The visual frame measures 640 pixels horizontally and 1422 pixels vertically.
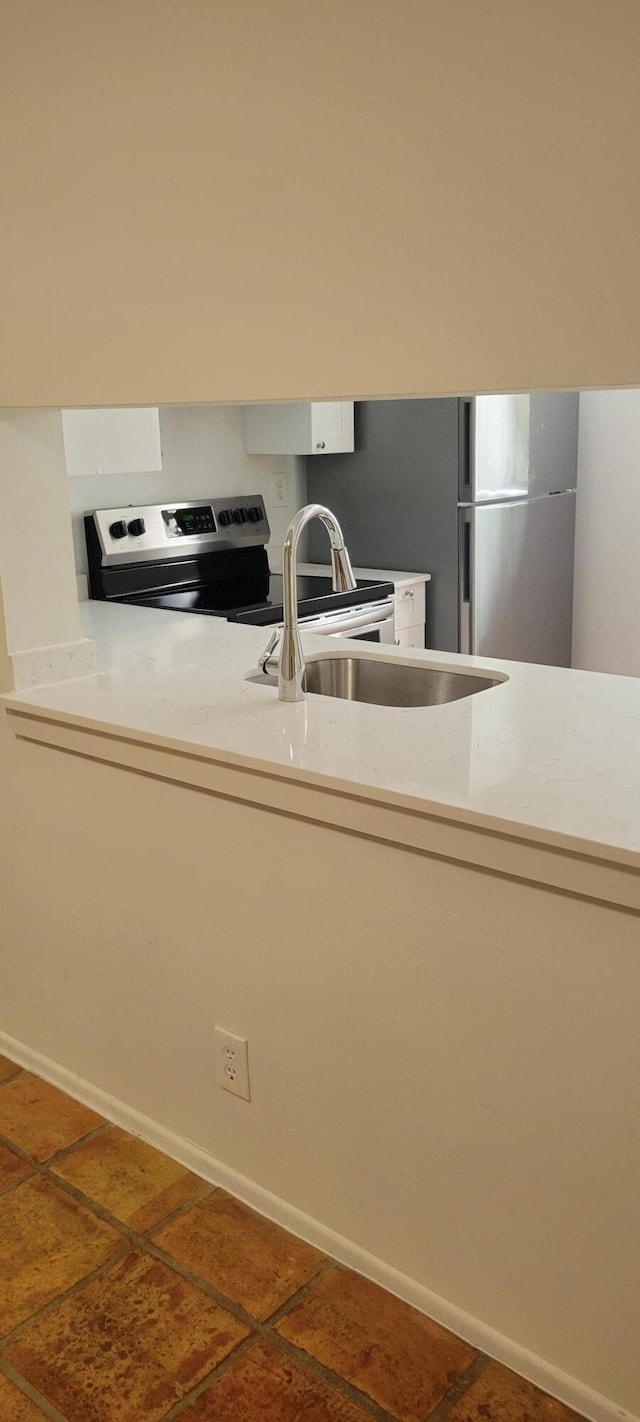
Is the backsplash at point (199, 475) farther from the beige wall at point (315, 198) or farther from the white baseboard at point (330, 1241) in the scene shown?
the white baseboard at point (330, 1241)

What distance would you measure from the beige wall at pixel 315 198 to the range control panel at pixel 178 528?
4.91 ft

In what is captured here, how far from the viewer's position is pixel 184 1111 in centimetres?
223

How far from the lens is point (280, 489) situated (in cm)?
439

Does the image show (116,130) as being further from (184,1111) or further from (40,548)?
(184,1111)

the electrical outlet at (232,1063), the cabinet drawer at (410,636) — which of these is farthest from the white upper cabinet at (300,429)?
the electrical outlet at (232,1063)

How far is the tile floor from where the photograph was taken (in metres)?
1.70

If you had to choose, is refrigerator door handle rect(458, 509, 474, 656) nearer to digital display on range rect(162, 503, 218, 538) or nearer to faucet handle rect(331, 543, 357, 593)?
digital display on range rect(162, 503, 218, 538)

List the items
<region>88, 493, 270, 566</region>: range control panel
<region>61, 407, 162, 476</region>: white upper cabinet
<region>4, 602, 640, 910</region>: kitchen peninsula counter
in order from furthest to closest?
<region>88, 493, 270, 566</region>: range control panel
<region>61, 407, 162, 476</region>: white upper cabinet
<region>4, 602, 640, 910</region>: kitchen peninsula counter

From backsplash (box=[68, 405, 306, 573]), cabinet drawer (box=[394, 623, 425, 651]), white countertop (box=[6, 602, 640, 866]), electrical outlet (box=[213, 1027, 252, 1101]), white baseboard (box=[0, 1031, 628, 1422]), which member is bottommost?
white baseboard (box=[0, 1031, 628, 1422])

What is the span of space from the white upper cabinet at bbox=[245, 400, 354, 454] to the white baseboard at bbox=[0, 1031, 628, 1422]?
2.32 meters

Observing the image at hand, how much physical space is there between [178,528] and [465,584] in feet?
3.39

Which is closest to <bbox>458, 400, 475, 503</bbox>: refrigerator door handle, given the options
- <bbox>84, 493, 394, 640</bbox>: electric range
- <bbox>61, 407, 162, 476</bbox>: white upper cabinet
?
<bbox>84, 493, 394, 640</bbox>: electric range

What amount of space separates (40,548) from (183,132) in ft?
2.93

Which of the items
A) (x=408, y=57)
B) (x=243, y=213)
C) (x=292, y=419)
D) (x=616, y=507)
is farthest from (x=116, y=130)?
(x=616, y=507)
